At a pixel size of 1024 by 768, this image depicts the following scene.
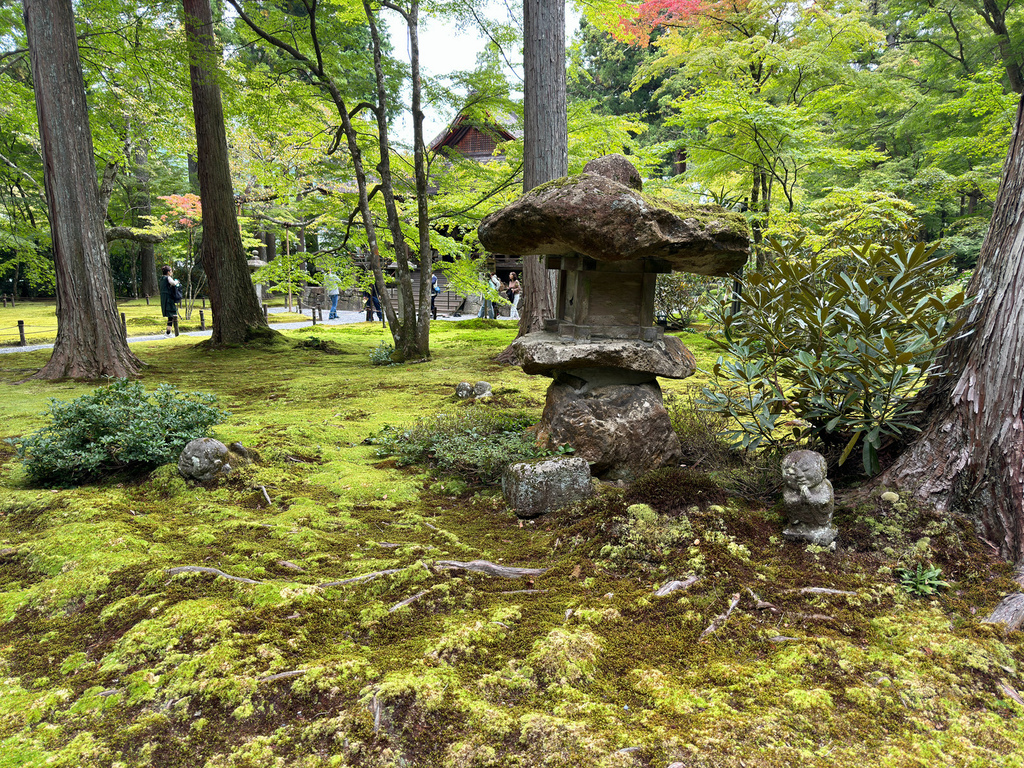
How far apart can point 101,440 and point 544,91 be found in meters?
5.97

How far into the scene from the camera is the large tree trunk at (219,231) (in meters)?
9.11

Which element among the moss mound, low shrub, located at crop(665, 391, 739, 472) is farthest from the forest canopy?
→ the moss mound

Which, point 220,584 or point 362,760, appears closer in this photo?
point 362,760

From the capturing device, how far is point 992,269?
238 cm

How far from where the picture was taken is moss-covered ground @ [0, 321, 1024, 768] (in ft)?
4.83

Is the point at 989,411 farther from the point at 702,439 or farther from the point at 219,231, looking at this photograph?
the point at 219,231

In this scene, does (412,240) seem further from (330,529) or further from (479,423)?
(330,529)

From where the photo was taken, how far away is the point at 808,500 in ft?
7.50

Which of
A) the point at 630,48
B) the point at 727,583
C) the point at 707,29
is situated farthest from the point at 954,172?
the point at 727,583

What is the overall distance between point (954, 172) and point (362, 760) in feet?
49.9

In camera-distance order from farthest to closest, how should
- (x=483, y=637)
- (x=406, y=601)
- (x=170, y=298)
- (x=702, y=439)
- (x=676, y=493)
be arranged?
(x=170, y=298) → (x=702, y=439) → (x=676, y=493) → (x=406, y=601) → (x=483, y=637)

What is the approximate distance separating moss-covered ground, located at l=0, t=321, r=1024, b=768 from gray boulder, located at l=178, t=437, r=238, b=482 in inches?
4.5

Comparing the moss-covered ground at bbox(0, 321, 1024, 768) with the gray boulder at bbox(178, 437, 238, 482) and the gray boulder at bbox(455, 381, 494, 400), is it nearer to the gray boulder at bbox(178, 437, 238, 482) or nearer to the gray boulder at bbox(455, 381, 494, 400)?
the gray boulder at bbox(178, 437, 238, 482)

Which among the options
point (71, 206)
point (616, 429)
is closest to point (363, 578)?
point (616, 429)
